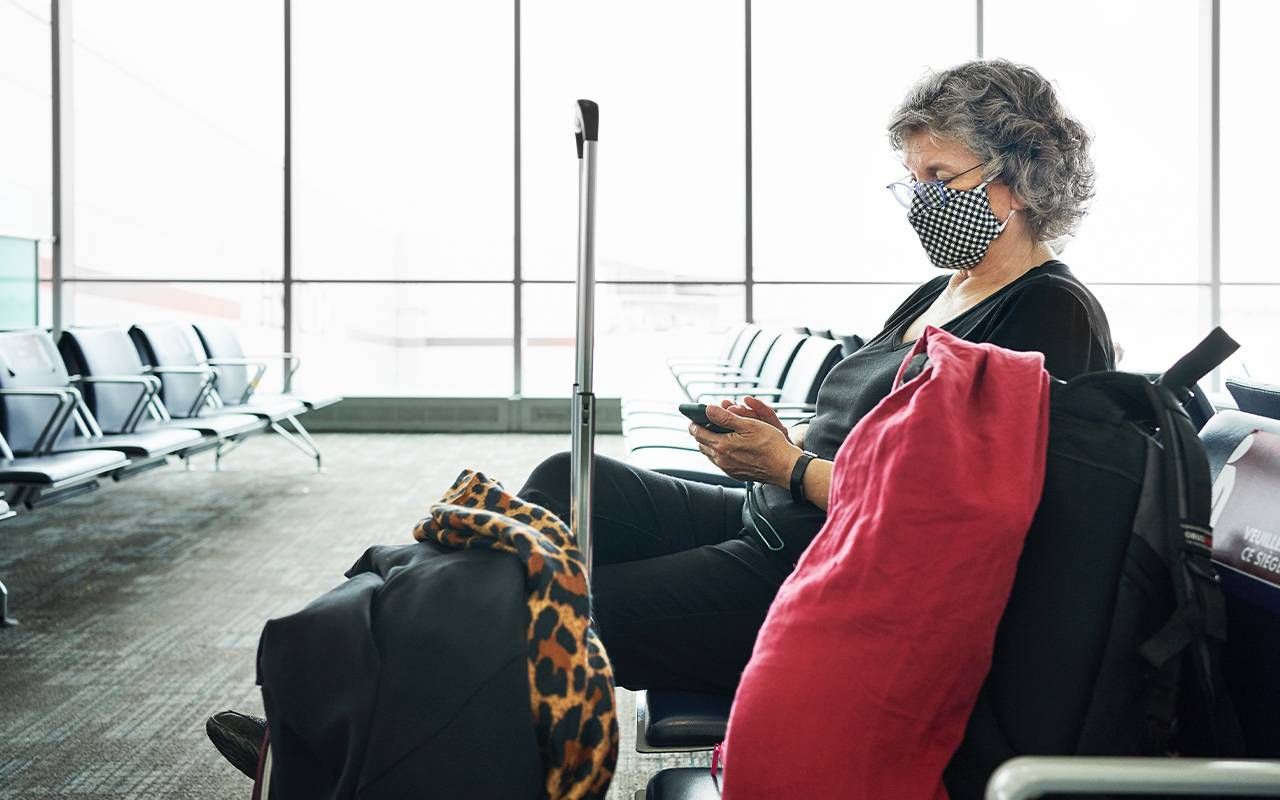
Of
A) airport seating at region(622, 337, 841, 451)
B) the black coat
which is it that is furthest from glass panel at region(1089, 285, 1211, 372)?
the black coat

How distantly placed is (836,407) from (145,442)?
10.6 feet

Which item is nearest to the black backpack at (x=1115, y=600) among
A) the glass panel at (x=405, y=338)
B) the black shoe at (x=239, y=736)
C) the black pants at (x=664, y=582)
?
the black pants at (x=664, y=582)

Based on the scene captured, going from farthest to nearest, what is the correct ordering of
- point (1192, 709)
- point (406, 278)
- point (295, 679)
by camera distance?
point (406, 278), point (295, 679), point (1192, 709)

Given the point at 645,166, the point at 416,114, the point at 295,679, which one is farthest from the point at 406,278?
the point at 295,679

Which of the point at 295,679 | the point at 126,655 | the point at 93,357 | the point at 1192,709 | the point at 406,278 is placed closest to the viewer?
the point at 1192,709

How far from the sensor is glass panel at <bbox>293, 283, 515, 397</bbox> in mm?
7527

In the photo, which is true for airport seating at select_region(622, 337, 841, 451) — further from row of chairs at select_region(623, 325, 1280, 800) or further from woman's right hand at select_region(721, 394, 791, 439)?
woman's right hand at select_region(721, 394, 791, 439)

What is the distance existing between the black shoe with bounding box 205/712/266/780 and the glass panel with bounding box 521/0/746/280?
6.03m

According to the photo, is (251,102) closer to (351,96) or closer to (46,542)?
(351,96)

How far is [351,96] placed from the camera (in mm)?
7828

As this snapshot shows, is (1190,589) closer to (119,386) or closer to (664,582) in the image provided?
(664,582)

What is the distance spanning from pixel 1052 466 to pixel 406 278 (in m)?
6.89

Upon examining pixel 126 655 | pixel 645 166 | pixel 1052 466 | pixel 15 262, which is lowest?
pixel 126 655

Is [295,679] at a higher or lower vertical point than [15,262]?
lower
